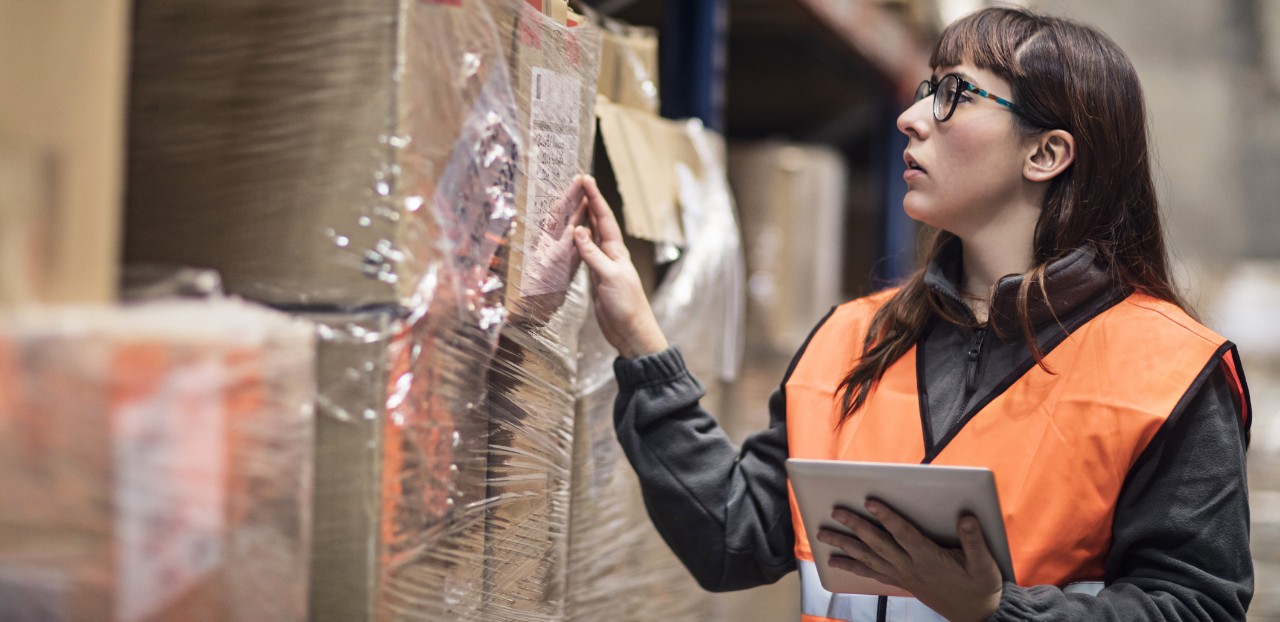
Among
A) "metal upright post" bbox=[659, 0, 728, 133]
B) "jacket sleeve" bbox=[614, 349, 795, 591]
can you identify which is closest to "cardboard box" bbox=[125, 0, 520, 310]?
"jacket sleeve" bbox=[614, 349, 795, 591]

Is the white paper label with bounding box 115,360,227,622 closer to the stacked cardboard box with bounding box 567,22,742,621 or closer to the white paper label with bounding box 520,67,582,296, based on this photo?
the white paper label with bounding box 520,67,582,296

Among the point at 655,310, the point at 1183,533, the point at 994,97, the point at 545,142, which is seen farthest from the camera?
the point at 655,310

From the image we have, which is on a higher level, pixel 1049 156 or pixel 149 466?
pixel 1049 156

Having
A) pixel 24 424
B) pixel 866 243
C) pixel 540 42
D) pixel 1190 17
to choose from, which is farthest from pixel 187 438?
pixel 1190 17

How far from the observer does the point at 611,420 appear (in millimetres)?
2029

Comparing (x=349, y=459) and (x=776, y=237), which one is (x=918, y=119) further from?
(x=776, y=237)

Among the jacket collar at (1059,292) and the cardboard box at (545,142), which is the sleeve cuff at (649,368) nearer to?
the cardboard box at (545,142)

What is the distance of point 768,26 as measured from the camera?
4.36m

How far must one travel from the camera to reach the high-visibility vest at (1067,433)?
4.87ft

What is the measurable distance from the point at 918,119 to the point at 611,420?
0.74m

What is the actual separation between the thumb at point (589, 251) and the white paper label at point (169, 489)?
74 centimetres

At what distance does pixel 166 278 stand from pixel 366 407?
0.75ft

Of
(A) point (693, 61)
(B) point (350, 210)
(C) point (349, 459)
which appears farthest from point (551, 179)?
(A) point (693, 61)

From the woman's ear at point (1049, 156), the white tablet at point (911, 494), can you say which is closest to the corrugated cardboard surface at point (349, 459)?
the white tablet at point (911, 494)
